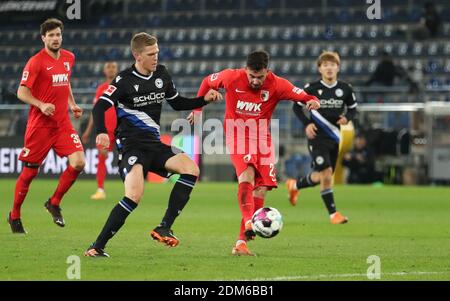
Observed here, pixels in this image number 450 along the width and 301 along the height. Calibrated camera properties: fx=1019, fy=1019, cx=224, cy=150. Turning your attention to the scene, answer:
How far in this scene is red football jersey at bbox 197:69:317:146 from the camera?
908 centimetres

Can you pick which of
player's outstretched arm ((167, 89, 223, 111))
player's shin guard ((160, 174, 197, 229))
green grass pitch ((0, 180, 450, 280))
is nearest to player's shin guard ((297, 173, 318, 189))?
green grass pitch ((0, 180, 450, 280))

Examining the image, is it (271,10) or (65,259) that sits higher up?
(271,10)

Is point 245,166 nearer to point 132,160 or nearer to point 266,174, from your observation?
point 266,174

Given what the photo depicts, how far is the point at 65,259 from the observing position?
26.7 ft

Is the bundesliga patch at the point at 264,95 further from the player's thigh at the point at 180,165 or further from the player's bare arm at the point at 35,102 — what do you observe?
the player's bare arm at the point at 35,102

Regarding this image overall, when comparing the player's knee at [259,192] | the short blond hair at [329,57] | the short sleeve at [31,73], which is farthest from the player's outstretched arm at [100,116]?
the short blond hair at [329,57]

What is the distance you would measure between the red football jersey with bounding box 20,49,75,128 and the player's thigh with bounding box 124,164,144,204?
2.60 meters

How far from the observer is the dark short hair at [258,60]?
8594 millimetres

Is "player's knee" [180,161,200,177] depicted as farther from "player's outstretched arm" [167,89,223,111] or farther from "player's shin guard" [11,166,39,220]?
"player's shin guard" [11,166,39,220]

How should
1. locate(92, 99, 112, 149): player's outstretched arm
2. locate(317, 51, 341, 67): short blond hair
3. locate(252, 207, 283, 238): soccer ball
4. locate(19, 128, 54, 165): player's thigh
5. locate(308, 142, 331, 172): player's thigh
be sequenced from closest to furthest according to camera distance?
locate(92, 99, 112, 149): player's outstretched arm < locate(252, 207, 283, 238): soccer ball < locate(19, 128, 54, 165): player's thigh < locate(317, 51, 341, 67): short blond hair < locate(308, 142, 331, 172): player's thigh

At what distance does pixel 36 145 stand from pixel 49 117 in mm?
331

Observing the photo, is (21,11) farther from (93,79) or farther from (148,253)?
(148,253)
